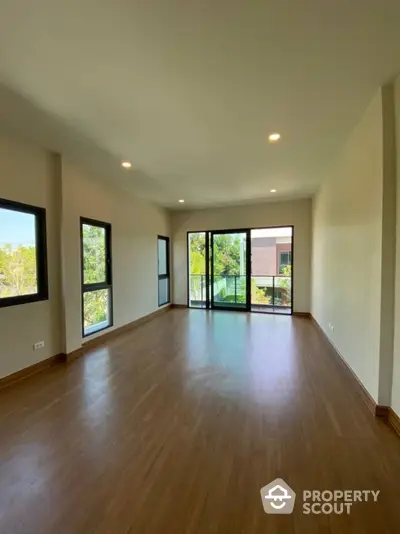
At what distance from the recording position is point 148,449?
2061 mm

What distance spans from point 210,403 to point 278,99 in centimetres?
291

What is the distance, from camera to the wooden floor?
4.96 ft

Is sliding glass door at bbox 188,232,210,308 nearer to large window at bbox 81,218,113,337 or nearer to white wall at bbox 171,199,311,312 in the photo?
white wall at bbox 171,199,311,312

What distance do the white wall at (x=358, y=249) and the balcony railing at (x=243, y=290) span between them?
3101mm

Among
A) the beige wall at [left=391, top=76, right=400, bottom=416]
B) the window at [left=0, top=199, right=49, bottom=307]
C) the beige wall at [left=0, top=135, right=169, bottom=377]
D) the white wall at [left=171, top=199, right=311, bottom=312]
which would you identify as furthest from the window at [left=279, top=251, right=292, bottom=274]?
the window at [left=0, top=199, right=49, bottom=307]

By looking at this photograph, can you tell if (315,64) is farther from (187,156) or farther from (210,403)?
(210,403)

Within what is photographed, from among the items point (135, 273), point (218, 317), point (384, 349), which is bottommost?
point (218, 317)

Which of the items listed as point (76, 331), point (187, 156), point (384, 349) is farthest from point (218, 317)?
point (384, 349)

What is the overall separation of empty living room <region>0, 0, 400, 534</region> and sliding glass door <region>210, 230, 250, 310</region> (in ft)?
7.75

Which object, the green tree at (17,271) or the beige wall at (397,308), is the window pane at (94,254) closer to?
the green tree at (17,271)

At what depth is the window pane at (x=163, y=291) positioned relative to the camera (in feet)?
24.2

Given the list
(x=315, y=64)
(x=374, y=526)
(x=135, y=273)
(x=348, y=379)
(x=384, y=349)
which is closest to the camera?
(x=374, y=526)

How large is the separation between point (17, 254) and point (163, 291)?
4.50m

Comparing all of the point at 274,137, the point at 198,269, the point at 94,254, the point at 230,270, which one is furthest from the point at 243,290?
the point at 274,137
